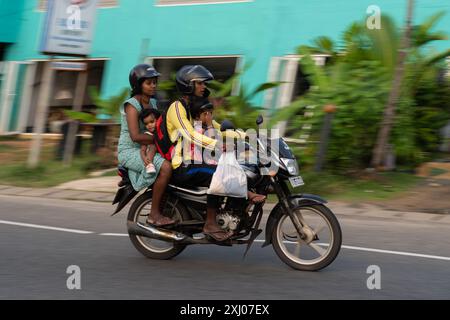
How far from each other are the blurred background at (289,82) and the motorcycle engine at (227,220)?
1.45 meters

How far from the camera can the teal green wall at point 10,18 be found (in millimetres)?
17672

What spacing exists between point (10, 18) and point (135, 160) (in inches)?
492

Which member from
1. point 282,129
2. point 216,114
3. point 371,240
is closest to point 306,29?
point 282,129

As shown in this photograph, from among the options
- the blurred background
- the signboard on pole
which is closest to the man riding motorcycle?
the blurred background

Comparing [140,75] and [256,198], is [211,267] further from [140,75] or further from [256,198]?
[140,75]

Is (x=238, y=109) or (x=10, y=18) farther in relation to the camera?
(x=10, y=18)

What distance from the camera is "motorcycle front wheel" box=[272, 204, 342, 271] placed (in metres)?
6.05

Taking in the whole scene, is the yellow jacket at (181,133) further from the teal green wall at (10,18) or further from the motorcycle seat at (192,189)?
the teal green wall at (10,18)

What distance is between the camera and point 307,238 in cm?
622

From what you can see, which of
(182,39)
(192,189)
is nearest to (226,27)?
(182,39)

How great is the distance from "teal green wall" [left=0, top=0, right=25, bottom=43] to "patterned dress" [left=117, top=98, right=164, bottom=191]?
12.0 metres

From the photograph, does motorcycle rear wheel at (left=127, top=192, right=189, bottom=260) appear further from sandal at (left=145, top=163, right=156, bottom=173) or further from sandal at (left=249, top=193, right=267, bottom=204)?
sandal at (left=249, top=193, right=267, bottom=204)

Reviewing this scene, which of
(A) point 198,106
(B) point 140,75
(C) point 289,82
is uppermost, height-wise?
(C) point 289,82

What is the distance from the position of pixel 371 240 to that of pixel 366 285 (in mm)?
2042
